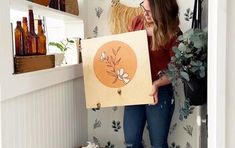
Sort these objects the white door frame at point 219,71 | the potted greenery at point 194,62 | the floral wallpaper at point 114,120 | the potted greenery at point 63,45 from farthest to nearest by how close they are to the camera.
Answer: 1. the floral wallpaper at point 114,120
2. the potted greenery at point 63,45
3. the potted greenery at point 194,62
4. the white door frame at point 219,71

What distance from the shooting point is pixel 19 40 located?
4.76 feet

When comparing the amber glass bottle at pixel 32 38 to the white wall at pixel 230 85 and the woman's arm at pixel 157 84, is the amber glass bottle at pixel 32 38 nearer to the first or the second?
the woman's arm at pixel 157 84

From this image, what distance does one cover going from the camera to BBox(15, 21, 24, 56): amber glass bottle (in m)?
1.44

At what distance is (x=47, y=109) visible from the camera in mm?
1622

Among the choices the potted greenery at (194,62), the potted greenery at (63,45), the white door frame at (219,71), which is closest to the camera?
the white door frame at (219,71)

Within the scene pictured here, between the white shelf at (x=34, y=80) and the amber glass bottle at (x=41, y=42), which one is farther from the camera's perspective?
the amber glass bottle at (x=41, y=42)

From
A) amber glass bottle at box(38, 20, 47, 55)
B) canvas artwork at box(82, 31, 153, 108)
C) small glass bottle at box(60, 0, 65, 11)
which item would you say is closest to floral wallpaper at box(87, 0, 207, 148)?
small glass bottle at box(60, 0, 65, 11)

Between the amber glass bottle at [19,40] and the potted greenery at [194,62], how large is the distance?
76 centimetres

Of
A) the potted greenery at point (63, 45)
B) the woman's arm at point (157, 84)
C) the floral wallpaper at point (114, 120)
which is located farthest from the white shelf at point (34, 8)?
the woman's arm at point (157, 84)

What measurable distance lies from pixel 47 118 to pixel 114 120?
80 cm

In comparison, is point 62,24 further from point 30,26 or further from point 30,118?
point 30,118

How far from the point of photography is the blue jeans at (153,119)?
180 centimetres

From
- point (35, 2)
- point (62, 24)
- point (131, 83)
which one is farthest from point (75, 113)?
point (35, 2)

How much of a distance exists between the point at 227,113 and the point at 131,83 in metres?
0.90
